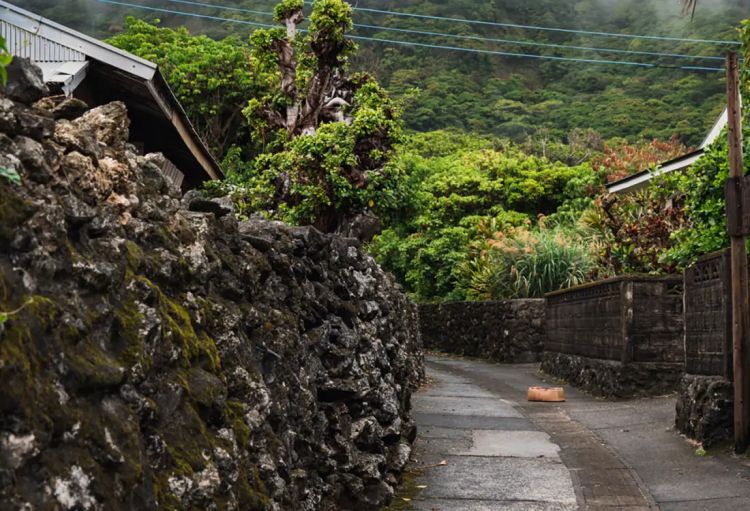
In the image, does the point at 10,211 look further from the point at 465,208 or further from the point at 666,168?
the point at 465,208

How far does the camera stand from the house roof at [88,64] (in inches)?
375

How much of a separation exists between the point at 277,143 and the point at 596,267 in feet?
31.4

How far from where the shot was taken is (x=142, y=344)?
3484mm

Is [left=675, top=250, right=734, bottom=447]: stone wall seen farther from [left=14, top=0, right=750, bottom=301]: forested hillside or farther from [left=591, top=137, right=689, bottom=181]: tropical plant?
[left=591, top=137, right=689, bottom=181]: tropical plant

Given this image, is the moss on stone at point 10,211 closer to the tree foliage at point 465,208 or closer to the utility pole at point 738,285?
the utility pole at point 738,285

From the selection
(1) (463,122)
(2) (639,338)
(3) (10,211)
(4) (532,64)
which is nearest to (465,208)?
(2) (639,338)

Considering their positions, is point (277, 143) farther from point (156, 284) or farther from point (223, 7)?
point (223, 7)

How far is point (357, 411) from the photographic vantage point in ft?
23.7

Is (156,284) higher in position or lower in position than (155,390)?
higher

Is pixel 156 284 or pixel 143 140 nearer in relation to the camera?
pixel 156 284

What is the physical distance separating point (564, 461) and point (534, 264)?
17221 mm

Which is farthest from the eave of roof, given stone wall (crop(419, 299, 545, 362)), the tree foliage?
the tree foliage

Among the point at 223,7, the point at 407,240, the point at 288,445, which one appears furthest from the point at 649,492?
the point at 223,7

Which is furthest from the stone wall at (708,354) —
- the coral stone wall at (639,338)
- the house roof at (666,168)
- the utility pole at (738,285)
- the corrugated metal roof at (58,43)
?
the house roof at (666,168)
